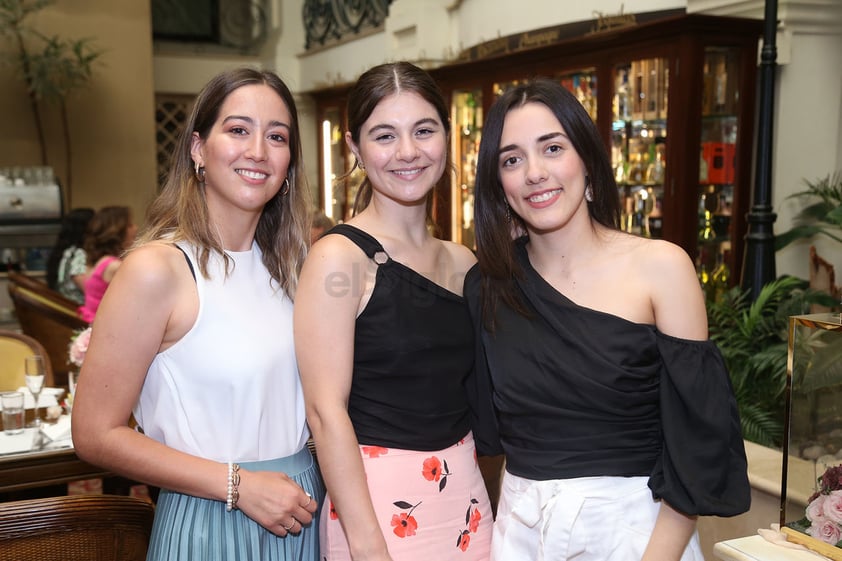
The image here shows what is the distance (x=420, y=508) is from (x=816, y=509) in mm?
800

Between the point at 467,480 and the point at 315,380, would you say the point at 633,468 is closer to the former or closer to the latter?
the point at 467,480

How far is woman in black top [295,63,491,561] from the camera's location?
1525 mm

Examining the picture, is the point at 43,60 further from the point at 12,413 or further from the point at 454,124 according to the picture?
the point at 12,413

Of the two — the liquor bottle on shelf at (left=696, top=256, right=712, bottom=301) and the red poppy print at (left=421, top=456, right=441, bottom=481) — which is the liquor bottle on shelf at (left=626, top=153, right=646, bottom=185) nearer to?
the liquor bottle on shelf at (left=696, top=256, right=712, bottom=301)

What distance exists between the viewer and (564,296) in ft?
5.30

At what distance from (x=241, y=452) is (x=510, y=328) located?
0.60m

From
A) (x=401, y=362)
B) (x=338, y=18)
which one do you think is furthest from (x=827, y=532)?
(x=338, y=18)

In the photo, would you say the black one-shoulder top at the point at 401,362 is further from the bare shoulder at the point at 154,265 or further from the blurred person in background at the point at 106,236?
the blurred person in background at the point at 106,236

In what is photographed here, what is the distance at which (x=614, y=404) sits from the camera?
1541 millimetres

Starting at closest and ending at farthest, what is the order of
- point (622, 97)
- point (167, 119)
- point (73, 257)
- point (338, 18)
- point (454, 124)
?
point (622, 97) < point (73, 257) < point (454, 124) < point (338, 18) < point (167, 119)

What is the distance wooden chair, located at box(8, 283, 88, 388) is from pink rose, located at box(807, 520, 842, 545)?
13.9 ft

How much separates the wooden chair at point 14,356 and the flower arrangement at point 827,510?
121 inches

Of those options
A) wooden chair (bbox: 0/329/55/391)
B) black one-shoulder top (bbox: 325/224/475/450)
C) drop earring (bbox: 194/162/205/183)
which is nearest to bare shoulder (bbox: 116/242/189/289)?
drop earring (bbox: 194/162/205/183)

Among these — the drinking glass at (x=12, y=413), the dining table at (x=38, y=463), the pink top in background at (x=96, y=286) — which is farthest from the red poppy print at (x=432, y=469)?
the pink top in background at (x=96, y=286)
